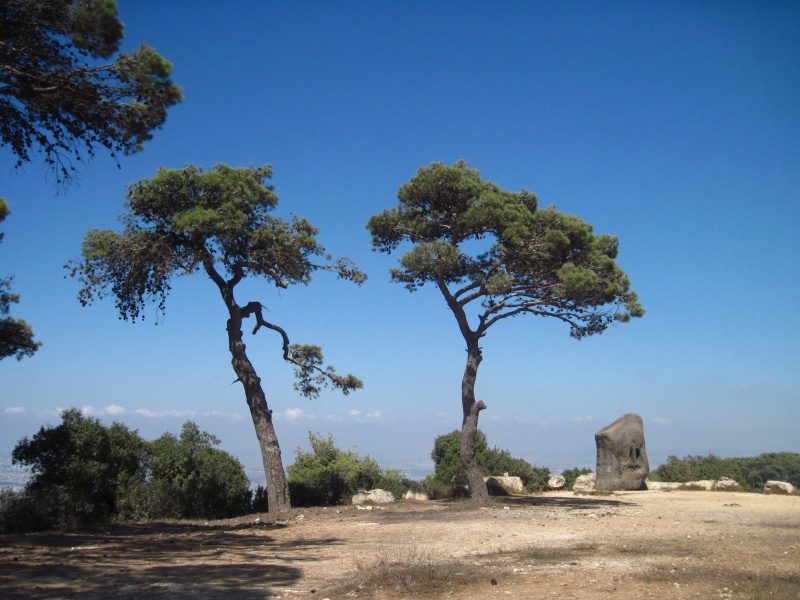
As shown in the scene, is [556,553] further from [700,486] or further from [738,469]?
[738,469]

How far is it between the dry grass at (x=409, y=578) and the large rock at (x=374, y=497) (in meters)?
10.7

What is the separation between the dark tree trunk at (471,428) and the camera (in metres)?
16.9

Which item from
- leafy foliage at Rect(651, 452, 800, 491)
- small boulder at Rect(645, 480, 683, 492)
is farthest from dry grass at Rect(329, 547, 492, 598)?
leafy foliage at Rect(651, 452, 800, 491)

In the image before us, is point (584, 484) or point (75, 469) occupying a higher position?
point (75, 469)

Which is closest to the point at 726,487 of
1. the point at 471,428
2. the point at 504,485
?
the point at 504,485

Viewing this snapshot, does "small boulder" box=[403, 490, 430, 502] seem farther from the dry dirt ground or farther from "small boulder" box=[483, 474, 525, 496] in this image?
the dry dirt ground

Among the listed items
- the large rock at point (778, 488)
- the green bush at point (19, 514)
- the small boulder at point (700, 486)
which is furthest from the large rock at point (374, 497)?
the large rock at point (778, 488)

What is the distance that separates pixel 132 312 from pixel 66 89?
7.04m

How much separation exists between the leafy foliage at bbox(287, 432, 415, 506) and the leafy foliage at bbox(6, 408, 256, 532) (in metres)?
2.15

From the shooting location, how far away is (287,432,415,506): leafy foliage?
17359 mm

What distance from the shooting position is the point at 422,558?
291 inches

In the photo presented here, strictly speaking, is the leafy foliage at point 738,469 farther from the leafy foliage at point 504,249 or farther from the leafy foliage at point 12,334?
the leafy foliage at point 12,334

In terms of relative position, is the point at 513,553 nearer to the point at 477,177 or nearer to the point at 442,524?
the point at 442,524

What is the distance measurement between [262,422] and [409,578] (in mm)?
9636
